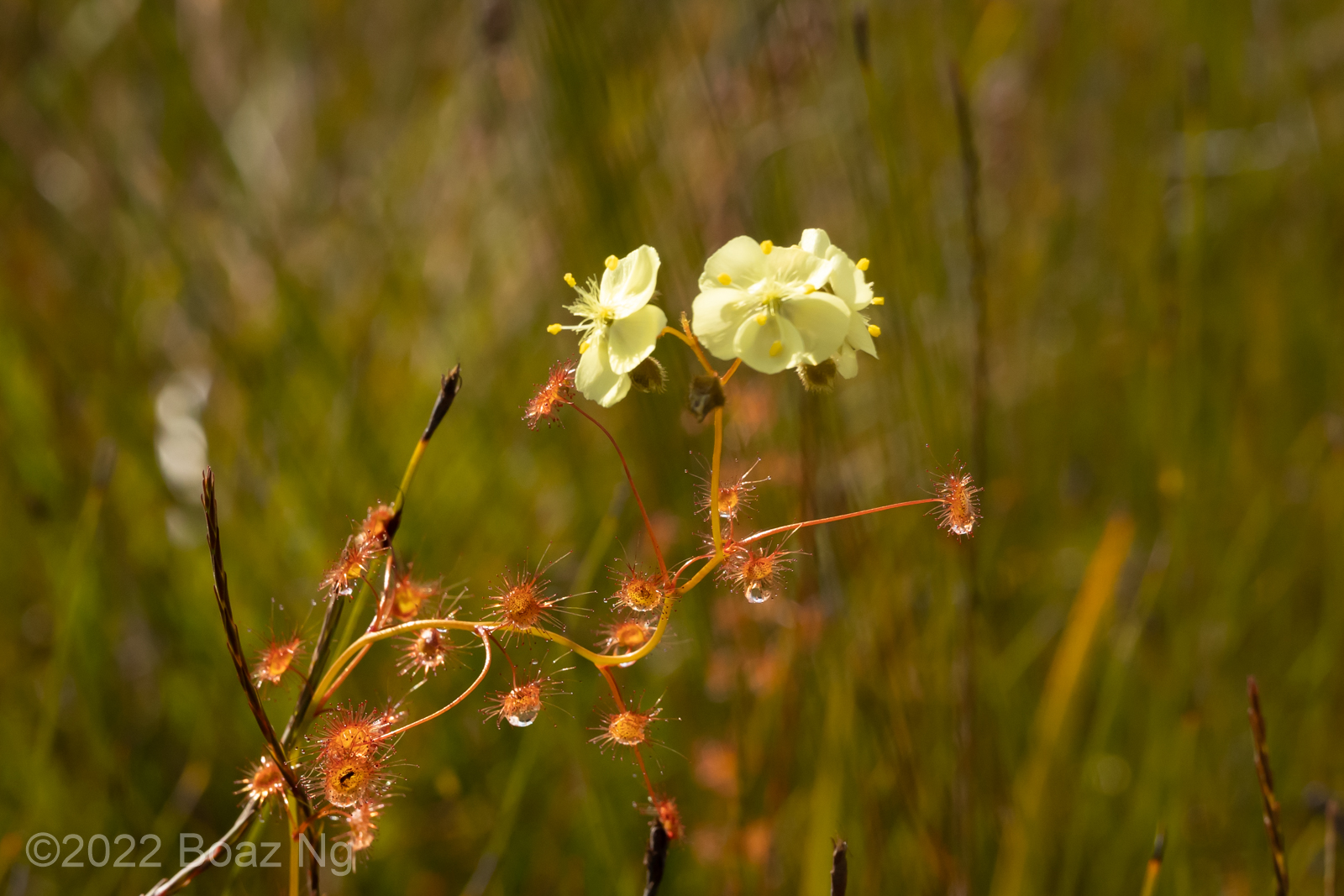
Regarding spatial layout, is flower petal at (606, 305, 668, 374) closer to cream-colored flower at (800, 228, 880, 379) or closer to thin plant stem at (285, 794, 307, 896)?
cream-colored flower at (800, 228, 880, 379)

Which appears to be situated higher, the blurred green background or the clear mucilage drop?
the blurred green background

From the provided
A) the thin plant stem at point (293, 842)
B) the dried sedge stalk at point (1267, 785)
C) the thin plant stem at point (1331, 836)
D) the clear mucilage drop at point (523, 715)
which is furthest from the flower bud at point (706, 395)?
the thin plant stem at point (1331, 836)

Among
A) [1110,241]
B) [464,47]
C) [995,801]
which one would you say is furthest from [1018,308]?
[464,47]

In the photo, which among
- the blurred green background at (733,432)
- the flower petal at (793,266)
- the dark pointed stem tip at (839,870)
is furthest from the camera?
the blurred green background at (733,432)

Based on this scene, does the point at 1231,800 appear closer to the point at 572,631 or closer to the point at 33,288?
the point at 572,631

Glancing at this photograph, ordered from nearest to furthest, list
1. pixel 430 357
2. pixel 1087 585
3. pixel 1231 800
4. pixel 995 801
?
pixel 995 801
pixel 1087 585
pixel 1231 800
pixel 430 357

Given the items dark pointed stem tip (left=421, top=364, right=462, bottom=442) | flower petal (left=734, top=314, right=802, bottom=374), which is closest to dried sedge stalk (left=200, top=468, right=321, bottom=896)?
dark pointed stem tip (left=421, top=364, right=462, bottom=442)

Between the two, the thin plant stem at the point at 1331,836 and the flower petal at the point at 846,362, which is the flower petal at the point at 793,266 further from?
the thin plant stem at the point at 1331,836
